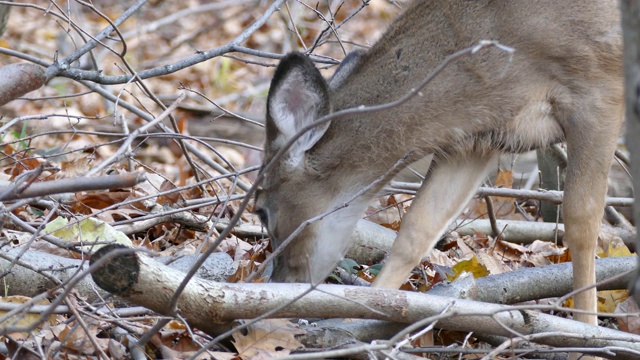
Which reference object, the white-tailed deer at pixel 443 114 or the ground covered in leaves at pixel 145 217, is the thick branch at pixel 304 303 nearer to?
the ground covered in leaves at pixel 145 217

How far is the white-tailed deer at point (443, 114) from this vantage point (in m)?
4.65

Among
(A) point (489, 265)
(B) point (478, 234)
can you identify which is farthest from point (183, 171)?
(A) point (489, 265)

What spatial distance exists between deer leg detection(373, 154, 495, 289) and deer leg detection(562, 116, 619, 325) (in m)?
0.69

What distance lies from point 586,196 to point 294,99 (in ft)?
5.22

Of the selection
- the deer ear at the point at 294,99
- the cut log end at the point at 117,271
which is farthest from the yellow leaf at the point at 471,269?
the cut log end at the point at 117,271

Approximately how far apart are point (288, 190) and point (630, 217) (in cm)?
362

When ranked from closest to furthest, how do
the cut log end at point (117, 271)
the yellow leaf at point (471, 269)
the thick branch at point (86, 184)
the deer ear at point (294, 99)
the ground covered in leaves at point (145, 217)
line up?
the thick branch at point (86, 184) → the cut log end at point (117, 271) → the ground covered in leaves at point (145, 217) → the deer ear at point (294, 99) → the yellow leaf at point (471, 269)

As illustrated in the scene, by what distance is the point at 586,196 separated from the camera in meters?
4.67

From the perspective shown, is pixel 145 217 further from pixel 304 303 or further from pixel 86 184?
pixel 86 184

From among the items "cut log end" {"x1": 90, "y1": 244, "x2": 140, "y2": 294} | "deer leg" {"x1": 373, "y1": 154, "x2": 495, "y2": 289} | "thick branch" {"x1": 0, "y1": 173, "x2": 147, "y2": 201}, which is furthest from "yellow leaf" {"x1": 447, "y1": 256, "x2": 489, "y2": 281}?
"thick branch" {"x1": 0, "y1": 173, "x2": 147, "y2": 201}

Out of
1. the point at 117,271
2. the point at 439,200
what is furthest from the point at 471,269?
the point at 117,271

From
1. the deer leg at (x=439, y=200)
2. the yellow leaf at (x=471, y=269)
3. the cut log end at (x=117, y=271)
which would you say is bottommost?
the cut log end at (x=117, y=271)

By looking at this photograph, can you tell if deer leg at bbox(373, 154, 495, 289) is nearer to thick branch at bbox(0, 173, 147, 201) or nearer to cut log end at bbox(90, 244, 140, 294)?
cut log end at bbox(90, 244, 140, 294)

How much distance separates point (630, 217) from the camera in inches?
293
